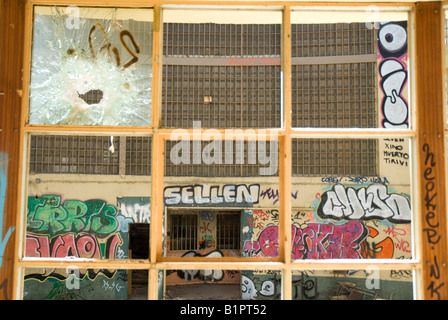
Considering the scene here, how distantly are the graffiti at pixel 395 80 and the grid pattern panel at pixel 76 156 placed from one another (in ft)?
33.7

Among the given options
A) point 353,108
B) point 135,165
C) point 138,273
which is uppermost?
point 353,108

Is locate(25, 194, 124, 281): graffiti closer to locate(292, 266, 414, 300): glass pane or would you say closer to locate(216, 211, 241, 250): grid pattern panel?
locate(216, 211, 241, 250): grid pattern panel

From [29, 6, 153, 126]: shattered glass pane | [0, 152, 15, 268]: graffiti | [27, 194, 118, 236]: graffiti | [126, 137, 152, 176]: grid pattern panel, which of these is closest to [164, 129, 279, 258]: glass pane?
[126, 137, 152, 176]: grid pattern panel

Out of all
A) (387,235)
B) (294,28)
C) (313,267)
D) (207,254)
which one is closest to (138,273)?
(207,254)

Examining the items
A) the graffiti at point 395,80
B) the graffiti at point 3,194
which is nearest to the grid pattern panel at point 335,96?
the graffiti at point 395,80

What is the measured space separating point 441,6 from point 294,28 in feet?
34.6

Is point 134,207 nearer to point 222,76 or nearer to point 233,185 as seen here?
point 233,185

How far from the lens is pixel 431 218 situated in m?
1.99

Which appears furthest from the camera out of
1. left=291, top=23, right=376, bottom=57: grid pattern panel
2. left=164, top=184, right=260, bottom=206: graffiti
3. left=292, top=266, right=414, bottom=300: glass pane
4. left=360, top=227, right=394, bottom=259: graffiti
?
left=164, top=184, right=260, bottom=206: graffiti

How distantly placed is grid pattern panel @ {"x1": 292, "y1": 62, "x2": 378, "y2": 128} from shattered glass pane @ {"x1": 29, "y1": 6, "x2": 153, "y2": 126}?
32.0 feet

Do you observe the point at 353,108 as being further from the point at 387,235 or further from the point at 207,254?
the point at 207,254

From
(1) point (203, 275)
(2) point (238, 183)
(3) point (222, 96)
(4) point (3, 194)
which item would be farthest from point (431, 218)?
(1) point (203, 275)

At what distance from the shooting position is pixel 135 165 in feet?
38.7

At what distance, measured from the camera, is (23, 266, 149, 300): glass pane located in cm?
1141
